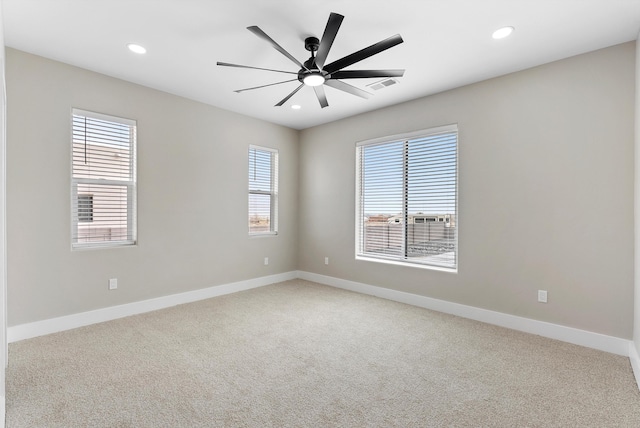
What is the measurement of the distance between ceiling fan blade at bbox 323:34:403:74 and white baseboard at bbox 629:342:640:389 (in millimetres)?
3021

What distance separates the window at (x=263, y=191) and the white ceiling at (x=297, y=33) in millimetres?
1641

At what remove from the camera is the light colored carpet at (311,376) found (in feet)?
6.25

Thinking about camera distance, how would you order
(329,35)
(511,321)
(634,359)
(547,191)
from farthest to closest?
1. (511,321)
2. (547,191)
3. (634,359)
4. (329,35)

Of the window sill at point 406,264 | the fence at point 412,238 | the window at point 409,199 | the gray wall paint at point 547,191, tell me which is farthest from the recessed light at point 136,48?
the window sill at point 406,264

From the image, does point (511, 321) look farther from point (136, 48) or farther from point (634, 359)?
point (136, 48)

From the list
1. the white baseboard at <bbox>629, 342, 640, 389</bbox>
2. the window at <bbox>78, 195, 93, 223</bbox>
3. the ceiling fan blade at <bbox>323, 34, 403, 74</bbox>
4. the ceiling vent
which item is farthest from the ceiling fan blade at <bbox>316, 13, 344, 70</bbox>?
the white baseboard at <bbox>629, 342, 640, 389</bbox>

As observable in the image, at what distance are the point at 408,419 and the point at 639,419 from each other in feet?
4.67

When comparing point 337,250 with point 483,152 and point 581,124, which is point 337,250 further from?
point 581,124

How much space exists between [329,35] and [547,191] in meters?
2.65

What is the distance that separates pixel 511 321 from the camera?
11.0 feet

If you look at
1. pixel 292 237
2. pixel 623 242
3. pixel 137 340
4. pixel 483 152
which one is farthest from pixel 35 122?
pixel 623 242

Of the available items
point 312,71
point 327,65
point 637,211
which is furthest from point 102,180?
point 637,211

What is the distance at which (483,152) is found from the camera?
3.58 metres

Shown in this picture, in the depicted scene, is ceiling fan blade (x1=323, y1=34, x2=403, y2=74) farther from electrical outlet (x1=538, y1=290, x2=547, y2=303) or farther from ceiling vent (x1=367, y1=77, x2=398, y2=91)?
electrical outlet (x1=538, y1=290, x2=547, y2=303)
